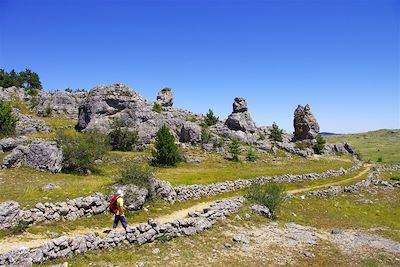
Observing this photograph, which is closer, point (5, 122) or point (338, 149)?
point (5, 122)

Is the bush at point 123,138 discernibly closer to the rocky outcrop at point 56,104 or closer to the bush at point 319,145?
the rocky outcrop at point 56,104

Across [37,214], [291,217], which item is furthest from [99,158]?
[291,217]

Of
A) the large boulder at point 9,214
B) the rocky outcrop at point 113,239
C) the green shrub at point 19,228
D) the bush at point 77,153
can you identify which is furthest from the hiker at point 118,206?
the bush at point 77,153

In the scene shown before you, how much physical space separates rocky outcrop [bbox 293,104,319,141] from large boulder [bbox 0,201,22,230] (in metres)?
89.6

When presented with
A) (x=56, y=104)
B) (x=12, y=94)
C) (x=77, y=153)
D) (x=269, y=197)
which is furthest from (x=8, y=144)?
(x=12, y=94)

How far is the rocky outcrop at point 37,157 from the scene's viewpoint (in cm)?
3922

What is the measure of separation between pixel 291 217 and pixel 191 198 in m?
11.4

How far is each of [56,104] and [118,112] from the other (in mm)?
35237

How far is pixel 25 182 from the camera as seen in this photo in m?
34.5

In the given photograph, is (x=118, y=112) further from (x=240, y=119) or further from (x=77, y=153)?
(x=77, y=153)

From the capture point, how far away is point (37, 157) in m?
40.1

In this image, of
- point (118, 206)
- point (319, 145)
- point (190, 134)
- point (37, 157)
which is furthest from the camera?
point (319, 145)

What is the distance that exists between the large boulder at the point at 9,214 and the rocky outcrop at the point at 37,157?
16.9 m

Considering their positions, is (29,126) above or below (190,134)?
above
